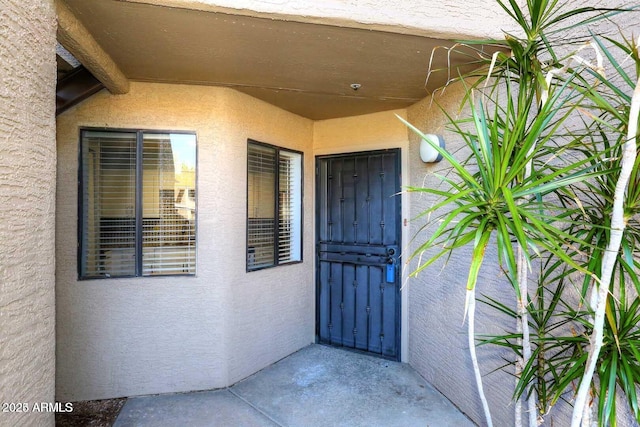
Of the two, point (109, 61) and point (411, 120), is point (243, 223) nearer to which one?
point (109, 61)

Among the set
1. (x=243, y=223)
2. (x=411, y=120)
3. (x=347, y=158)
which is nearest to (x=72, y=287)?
(x=243, y=223)

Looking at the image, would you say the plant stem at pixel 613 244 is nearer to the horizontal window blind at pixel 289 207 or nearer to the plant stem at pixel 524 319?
the plant stem at pixel 524 319

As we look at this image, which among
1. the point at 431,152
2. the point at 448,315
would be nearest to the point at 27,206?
the point at 431,152

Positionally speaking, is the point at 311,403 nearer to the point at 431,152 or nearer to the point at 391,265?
the point at 391,265

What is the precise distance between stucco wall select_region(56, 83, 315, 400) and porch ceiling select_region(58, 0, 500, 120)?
1.08 ft

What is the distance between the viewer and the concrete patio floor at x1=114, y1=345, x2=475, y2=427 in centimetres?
304

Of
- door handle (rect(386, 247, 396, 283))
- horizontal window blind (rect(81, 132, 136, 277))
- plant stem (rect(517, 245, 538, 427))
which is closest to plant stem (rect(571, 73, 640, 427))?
plant stem (rect(517, 245, 538, 427))

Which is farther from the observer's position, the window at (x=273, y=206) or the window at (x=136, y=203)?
the window at (x=273, y=206)

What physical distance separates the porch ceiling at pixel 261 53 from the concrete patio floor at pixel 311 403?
2877 millimetres

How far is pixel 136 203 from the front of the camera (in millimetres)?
3498

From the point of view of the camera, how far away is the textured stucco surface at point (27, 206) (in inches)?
65.5

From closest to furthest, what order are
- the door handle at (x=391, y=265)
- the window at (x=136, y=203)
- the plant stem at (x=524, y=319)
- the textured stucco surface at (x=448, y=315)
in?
the plant stem at (x=524, y=319), the textured stucco surface at (x=448, y=315), the window at (x=136, y=203), the door handle at (x=391, y=265)

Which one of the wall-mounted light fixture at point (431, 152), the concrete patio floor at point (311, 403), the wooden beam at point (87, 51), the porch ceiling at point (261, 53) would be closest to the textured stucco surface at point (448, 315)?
the wall-mounted light fixture at point (431, 152)

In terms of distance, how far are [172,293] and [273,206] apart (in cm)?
148
